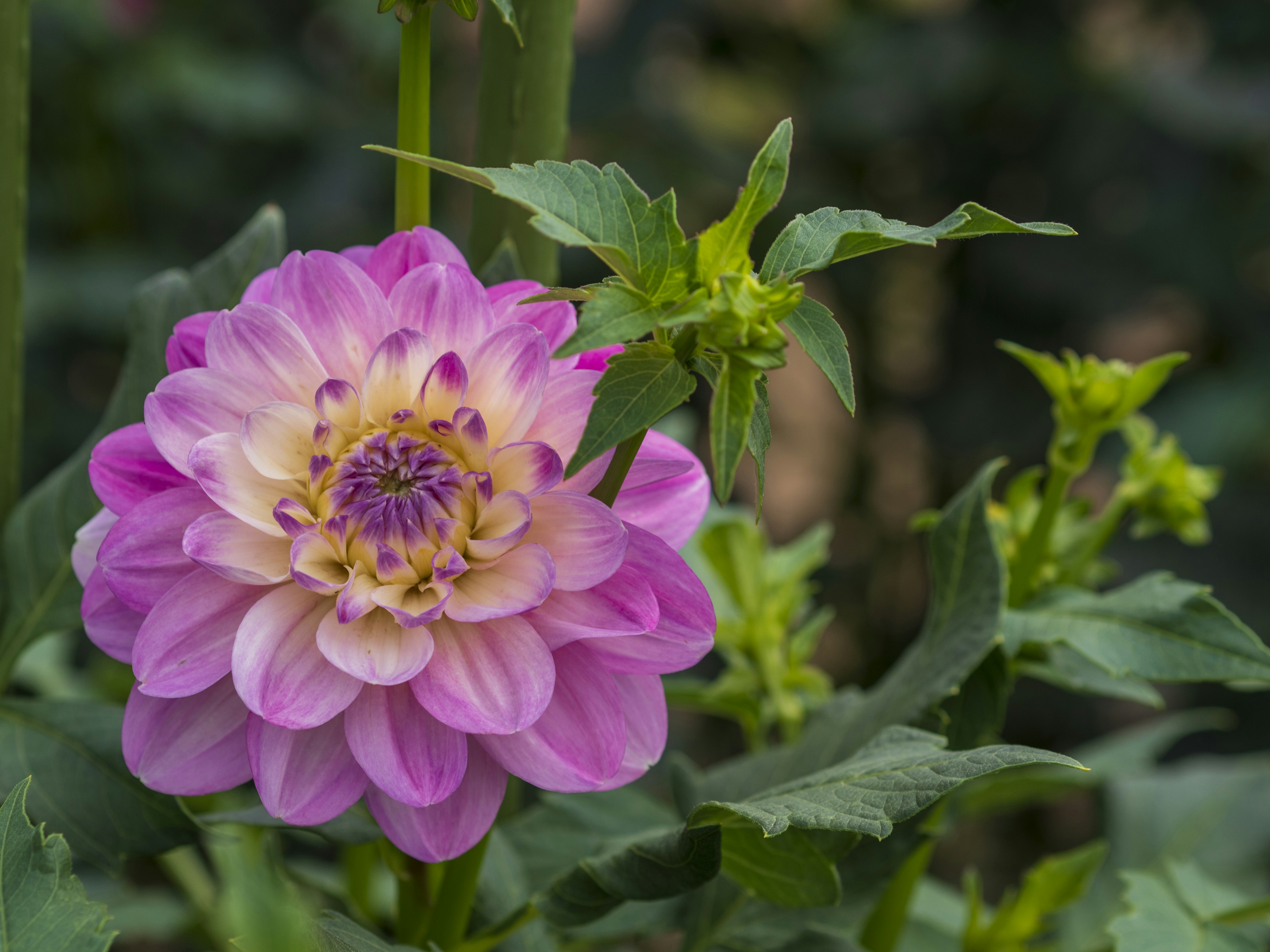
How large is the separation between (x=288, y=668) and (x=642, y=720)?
0.09 metres

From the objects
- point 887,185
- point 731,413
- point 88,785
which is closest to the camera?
point 731,413

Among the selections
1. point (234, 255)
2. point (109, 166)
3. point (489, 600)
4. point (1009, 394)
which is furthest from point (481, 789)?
point (109, 166)

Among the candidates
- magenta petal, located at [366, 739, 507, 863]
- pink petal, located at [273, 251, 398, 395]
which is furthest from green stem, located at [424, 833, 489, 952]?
pink petal, located at [273, 251, 398, 395]

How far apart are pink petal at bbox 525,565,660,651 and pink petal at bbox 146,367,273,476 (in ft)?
0.28

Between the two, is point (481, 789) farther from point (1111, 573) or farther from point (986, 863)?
point (986, 863)

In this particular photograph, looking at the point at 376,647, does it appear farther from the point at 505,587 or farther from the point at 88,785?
the point at 88,785

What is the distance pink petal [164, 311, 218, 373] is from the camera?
0.28 meters

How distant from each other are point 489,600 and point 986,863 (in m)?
1.33

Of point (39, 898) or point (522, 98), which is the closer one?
point (39, 898)

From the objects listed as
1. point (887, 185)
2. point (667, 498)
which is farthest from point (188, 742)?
point (887, 185)

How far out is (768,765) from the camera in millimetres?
380

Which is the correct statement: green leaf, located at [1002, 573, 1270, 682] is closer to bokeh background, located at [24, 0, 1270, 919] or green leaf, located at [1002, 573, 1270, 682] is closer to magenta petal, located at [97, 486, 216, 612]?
magenta petal, located at [97, 486, 216, 612]

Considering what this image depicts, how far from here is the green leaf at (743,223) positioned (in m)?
0.25

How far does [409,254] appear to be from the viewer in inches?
11.3
